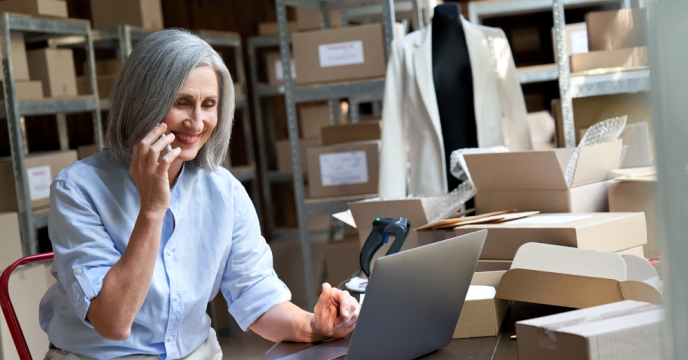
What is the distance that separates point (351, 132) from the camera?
121 inches

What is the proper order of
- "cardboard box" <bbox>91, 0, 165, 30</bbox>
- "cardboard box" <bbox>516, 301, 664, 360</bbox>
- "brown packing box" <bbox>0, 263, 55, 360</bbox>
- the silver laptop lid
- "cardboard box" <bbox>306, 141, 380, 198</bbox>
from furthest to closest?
"cardboard box" <bbox>91, 0, 165, 30</bbox>, "cardboard box" <bbox>306, 141, 380, 198</bbox>, "brown packing box" <bbox>0, 263, 55, 360</bbox>, the silver laptop lid, "cardboard box" <bbox>516, 301, 664, 360</bbox>

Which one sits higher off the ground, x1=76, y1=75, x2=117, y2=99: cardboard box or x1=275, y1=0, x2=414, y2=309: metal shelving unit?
x1=76, y1=75, x2=117, y2=99: cardboard box

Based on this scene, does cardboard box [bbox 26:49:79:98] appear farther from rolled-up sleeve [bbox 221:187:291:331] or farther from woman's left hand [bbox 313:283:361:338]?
woman's left hand [bbox 313:283:361:338]

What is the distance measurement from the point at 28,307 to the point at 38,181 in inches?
25.0

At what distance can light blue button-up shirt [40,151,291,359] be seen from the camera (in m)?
1.18

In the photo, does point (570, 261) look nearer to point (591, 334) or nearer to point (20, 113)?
point (591, 334)

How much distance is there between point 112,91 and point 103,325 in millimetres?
463

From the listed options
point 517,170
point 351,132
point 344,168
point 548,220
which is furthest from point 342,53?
point 548,220

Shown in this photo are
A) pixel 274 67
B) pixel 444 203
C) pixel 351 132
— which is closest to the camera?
pixel 444 203

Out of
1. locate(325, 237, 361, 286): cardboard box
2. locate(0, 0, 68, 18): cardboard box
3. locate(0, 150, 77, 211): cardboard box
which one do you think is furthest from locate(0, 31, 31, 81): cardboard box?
locate(325, 237, 361, 286): cardboard box

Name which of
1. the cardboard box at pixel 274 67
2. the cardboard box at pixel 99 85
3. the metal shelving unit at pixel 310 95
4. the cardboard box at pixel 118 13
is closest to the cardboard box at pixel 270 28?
the cardboard box at pixel 274 67

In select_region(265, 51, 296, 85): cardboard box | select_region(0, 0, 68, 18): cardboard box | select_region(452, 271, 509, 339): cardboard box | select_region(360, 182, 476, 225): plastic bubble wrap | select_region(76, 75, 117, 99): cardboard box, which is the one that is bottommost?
select_region(452, 271, 509, 339): cardboard box

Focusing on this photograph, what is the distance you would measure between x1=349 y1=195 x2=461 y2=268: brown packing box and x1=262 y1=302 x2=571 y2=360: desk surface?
20.9 inches

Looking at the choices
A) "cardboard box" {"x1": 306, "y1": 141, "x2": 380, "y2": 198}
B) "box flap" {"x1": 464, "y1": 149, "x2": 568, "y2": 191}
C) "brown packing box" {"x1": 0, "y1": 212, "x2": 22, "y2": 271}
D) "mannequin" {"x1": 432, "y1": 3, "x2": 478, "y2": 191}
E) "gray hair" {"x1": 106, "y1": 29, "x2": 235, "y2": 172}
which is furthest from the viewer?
"cardboard box" {"x1": 306, "y1": 141, "x2": 380, "y2": 198}
